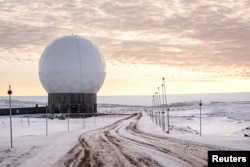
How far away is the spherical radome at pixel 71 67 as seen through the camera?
70.1m

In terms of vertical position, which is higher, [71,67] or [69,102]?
[71,67]

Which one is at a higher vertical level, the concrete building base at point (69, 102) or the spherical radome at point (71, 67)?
the spherical radome at point (71, 67)

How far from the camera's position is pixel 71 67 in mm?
69938

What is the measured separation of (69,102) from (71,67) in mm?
6739

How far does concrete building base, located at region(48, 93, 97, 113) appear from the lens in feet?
235

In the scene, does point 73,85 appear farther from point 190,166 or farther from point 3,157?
point 190,166

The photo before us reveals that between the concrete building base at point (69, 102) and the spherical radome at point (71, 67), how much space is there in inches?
30.2

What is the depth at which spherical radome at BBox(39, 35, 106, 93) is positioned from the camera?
230 ft

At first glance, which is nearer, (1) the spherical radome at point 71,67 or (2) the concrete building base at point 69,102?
(1) the spherical radome at point 71,67

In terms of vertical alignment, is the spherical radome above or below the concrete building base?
above

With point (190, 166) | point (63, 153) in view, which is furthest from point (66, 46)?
point (190, 166)

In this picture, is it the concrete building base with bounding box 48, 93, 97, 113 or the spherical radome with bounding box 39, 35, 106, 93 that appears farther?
the concrete building base with bounding box 48, 93, 97, 113

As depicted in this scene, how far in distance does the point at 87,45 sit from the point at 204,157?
60.2 metres

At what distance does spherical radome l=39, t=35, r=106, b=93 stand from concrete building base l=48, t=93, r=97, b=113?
77 cm
